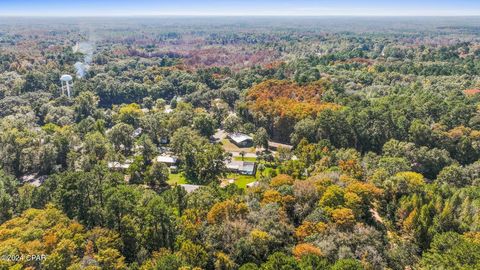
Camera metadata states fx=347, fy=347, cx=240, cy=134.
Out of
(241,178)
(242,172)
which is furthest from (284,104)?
(241,178)

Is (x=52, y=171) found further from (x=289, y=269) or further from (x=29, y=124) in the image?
(x=289, y=269)

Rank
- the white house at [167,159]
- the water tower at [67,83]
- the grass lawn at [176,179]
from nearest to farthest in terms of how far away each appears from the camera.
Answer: the grass lawn at [176,179]
the white house at [167,159]
the water tower at [67,83]

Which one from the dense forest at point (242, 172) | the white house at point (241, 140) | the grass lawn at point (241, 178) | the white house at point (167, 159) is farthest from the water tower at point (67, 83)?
the grass lawn at point (241, 178)

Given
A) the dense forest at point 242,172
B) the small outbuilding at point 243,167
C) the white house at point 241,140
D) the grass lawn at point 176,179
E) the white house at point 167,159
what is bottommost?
the grass lawn at point 176,179

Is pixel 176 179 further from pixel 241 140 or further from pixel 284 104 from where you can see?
pixel 284 104

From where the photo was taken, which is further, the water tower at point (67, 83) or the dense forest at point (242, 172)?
the water tower at point (67, 83)

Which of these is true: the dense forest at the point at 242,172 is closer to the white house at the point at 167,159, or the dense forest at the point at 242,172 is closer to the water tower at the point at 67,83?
the white house at the point at 167,159

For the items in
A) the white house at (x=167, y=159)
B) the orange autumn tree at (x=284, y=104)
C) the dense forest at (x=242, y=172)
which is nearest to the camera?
the dense forest at (x=242, y=172)
